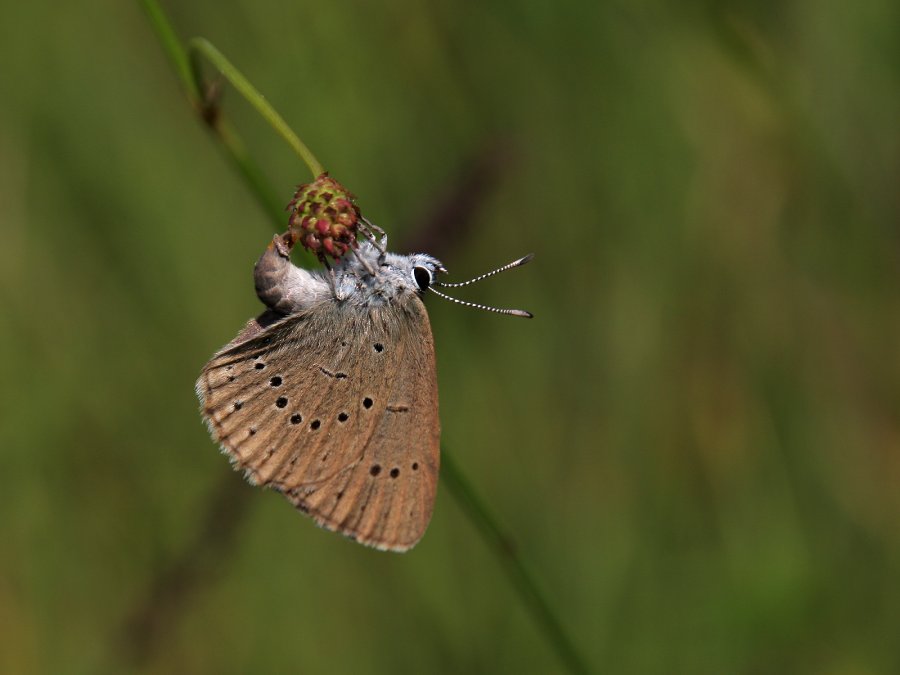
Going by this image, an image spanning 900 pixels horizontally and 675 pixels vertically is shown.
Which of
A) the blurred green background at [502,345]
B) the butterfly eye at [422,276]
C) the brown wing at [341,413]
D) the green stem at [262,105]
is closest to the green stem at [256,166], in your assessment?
the green stem at [262,105]

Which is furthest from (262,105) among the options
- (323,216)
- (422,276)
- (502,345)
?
(502,345)

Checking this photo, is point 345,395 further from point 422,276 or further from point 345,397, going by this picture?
point 422,276

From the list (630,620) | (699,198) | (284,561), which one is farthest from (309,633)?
(699,198)

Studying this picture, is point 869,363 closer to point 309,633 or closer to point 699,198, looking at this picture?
point 699,198

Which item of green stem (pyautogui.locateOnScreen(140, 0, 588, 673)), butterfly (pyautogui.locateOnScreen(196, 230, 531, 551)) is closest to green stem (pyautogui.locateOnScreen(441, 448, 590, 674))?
green stem (pyautogui.locateOnScreen(140, 0, 588, 673))

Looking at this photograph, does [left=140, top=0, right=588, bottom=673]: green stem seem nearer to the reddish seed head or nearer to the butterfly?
the reddish seed head

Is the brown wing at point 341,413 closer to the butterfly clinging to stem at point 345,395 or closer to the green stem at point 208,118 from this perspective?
the butterfly clinging to stem at point 345,395
